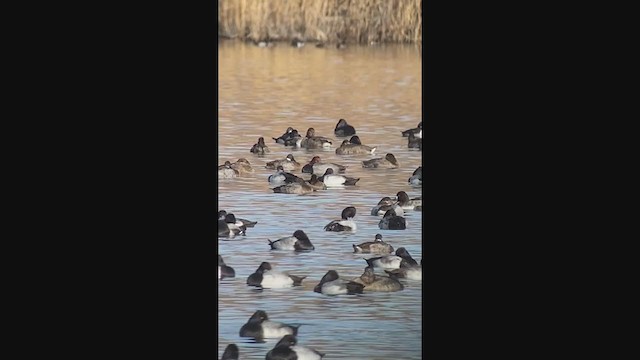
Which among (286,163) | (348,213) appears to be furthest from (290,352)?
(286,163)

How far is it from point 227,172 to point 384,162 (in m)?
0.70

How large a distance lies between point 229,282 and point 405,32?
4.54ft

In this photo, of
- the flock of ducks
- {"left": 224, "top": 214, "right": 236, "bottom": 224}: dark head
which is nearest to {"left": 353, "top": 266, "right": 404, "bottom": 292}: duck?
the flock of ducks

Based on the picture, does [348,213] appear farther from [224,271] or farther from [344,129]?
[224,271]

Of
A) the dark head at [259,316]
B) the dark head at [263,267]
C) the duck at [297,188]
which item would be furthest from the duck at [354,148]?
the dark head at [259,316]

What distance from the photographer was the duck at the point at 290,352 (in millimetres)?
7820

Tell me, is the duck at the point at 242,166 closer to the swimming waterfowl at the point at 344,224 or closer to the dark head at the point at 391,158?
the swimming waterfowl at the point at 344,224

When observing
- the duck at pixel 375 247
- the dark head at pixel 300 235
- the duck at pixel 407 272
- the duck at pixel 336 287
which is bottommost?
the duck at pixel 336 287

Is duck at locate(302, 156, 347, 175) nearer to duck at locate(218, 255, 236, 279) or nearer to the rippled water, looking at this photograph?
the rippled water

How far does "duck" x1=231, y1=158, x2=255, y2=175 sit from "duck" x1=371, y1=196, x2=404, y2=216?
570 millimetres

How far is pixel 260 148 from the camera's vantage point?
8.38m

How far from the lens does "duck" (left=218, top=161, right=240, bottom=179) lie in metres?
8.21

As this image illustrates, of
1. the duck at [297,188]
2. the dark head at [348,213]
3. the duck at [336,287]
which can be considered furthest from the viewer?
the duck at [297,188]

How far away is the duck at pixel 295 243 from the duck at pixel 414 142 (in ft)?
2.08
